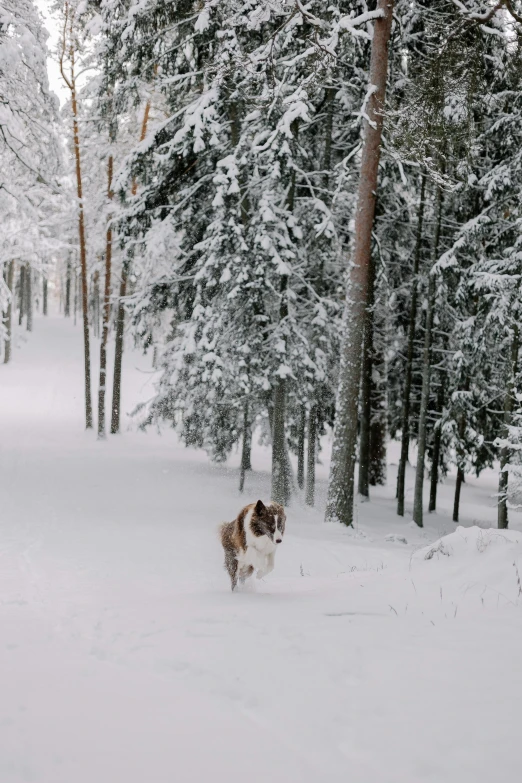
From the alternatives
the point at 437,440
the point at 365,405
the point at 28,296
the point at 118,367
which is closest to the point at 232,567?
the point at 365,405

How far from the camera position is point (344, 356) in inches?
457

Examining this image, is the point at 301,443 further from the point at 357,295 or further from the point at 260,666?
the point at 260,666

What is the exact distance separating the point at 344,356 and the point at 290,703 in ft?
28.4

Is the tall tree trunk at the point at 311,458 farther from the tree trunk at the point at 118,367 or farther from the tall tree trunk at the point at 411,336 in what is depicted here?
the tree trunk at the point at 118,367

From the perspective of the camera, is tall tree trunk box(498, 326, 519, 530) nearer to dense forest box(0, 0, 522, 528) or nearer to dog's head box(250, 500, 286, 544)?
dense forest box(0, 0, 522, 528)

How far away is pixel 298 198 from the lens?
44.5 feet

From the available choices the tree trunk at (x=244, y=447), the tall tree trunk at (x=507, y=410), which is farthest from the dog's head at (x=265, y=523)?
the tall tree trunk at (x=507, y=410)

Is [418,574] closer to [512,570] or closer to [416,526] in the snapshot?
[512,570]

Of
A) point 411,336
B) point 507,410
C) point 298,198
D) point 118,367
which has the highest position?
point 298,198

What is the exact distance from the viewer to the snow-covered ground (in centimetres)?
290

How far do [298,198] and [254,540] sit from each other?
31.3ft

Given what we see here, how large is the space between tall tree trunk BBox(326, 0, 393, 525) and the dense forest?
0.12 ft

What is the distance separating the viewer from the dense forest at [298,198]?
36.6 feet

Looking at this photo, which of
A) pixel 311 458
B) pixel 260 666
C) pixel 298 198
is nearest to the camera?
pixel 260 666
